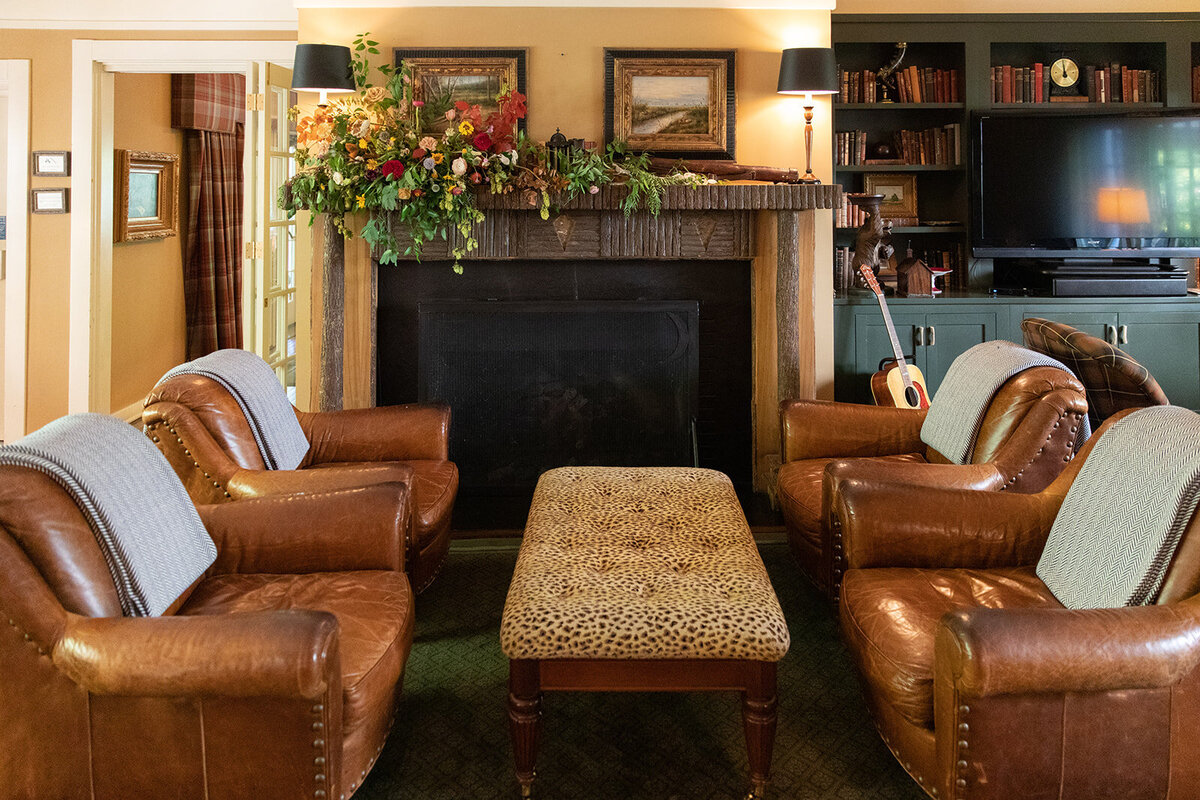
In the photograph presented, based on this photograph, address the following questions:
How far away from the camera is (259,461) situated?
3039 mm

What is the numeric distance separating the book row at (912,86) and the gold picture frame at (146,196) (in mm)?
4114

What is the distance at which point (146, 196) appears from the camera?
21.1 feet

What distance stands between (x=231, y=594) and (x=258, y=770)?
24.0 inches

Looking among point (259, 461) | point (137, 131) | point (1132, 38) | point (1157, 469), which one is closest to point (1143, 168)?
point (1132, 38)

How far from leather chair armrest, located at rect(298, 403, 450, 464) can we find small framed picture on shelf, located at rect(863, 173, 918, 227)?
306cm

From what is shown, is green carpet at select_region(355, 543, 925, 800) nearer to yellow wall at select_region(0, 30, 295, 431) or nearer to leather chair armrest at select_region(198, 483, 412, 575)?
leather chair armrest at select_region(198, 483, 412, 575)

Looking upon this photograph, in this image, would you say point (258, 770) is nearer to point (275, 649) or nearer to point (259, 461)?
point (275, 649)

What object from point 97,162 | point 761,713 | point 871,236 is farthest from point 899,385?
point 97,162

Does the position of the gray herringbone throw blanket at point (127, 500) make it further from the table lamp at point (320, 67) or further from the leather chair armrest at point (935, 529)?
the table lamp at point (320, 67)

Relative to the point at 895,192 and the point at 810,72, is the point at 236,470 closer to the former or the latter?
the point at 810,72

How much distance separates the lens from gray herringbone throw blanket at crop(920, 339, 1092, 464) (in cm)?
314

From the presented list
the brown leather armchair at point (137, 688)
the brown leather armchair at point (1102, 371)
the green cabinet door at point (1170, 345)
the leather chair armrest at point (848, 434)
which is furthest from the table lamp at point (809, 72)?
the brown leather armchair at point (137, 688)

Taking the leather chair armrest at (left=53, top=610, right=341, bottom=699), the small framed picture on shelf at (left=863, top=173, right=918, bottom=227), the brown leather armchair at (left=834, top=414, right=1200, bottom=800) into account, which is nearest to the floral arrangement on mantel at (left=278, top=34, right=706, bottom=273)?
the small framed picture on shelf at (left=863, top=173, right=918, bottom=227)

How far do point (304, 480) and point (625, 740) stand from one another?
1146mm
